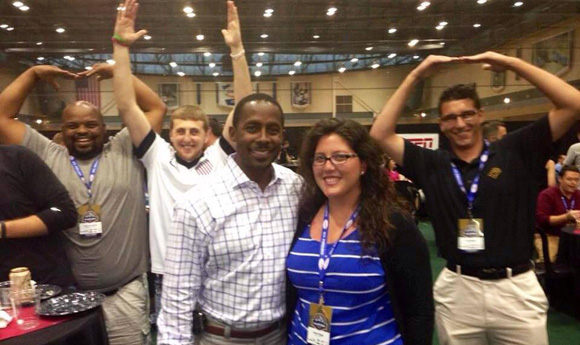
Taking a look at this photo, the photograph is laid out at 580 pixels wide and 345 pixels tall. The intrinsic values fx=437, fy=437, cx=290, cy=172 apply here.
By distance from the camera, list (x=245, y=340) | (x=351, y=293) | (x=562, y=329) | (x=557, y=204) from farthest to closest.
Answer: (x=557, y=204), (x=562, y=329), (x=245, y=340), (x=351, y=293)

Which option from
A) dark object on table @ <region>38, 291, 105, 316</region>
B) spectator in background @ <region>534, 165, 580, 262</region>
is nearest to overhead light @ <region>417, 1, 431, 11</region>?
spectator in background @ <region>534, 165, 580, 262</region>

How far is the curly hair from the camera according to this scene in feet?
4.97

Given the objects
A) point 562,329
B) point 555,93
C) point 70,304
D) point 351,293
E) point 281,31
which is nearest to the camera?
point 351,293

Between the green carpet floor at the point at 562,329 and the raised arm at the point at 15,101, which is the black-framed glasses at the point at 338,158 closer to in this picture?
the raised arm at the point at 15,101

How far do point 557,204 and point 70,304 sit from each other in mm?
4516

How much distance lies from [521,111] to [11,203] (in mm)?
15310

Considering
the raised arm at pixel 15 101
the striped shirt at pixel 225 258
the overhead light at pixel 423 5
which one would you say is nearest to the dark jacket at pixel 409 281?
the striped shirt at pixel 225 258

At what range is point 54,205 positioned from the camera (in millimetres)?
2082

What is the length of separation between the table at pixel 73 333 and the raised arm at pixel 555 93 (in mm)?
2155

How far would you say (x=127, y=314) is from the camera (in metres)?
2.38

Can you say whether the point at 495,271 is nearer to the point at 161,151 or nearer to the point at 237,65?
the point at 237,65

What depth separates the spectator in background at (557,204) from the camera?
14.5 ft

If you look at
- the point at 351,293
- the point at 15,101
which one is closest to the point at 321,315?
the point at 351,293

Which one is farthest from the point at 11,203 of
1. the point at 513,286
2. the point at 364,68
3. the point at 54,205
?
the point at 364,68
